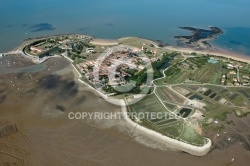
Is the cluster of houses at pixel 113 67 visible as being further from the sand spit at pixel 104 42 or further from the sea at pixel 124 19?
the sea at pixel 124 19

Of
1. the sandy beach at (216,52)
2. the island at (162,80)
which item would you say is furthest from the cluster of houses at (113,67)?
the sandy beach at (216,52)


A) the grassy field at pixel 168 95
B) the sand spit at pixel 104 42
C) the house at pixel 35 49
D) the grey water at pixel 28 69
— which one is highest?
the grassy field at pixel 168 95

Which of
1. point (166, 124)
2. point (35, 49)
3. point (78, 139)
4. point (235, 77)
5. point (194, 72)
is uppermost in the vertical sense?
point (235, 77)

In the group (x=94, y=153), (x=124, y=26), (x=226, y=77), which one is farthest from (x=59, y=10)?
(x=94, y=153)

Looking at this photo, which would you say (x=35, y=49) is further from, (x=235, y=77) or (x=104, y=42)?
(x=235, y=77)

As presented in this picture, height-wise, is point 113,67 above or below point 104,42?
above

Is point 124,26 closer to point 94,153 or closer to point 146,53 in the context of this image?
point 146,53

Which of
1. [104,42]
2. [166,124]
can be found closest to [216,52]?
[104,42]

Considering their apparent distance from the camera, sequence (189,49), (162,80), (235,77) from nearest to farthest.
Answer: (162,80), (235,77), (189,49)
